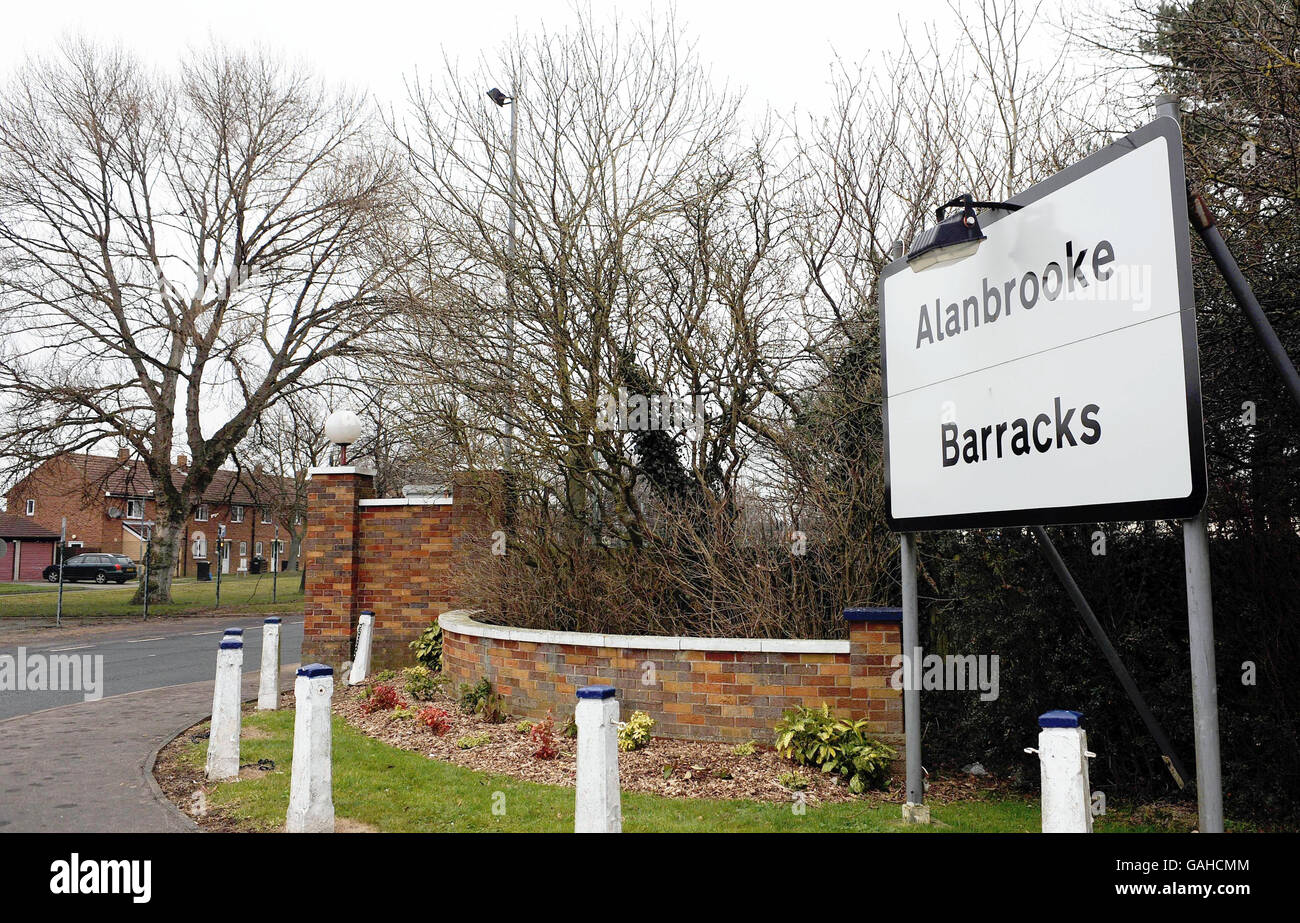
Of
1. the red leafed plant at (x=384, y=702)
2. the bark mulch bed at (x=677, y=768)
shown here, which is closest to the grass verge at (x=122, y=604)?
the red leafed plant at (x=384, y=702)

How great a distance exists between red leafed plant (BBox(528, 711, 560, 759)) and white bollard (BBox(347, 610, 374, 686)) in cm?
479

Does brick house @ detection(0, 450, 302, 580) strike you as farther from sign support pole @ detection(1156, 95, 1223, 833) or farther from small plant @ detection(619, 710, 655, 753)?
sign support pole @ detection(1156, 95, 1223, 833)

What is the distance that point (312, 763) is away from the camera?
18.1 feet

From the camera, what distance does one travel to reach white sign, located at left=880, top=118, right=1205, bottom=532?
156 inches

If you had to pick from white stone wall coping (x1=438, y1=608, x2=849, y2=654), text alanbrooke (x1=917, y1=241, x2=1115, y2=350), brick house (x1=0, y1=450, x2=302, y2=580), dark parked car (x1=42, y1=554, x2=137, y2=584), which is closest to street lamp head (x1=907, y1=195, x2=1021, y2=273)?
text alanbrooke (x1=917, y1=241, x2=1115, y2=350)

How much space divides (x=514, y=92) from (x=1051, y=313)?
768 centimetres

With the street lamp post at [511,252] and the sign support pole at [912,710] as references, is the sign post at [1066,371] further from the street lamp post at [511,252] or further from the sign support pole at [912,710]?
the street lamp post at [511,252]

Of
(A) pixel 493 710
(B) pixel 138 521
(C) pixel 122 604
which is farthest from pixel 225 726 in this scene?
(B) pixel 138 521

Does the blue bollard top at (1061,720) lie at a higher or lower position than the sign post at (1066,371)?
lower

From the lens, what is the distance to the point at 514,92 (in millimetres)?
10555

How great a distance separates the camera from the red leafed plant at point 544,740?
7.15 meters

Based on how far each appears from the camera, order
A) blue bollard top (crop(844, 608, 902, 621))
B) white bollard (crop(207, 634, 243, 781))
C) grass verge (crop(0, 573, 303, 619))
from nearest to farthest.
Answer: blue bollard top (crop(844, 608, 902, 621)), white bollard (crop(207, 634, 243, 781)), grass verge (crop(0, 573, 303, 619))

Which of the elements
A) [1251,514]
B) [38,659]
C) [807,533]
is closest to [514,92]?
[807,533]

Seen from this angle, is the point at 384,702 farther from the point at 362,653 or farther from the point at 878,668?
the point at 878,668
